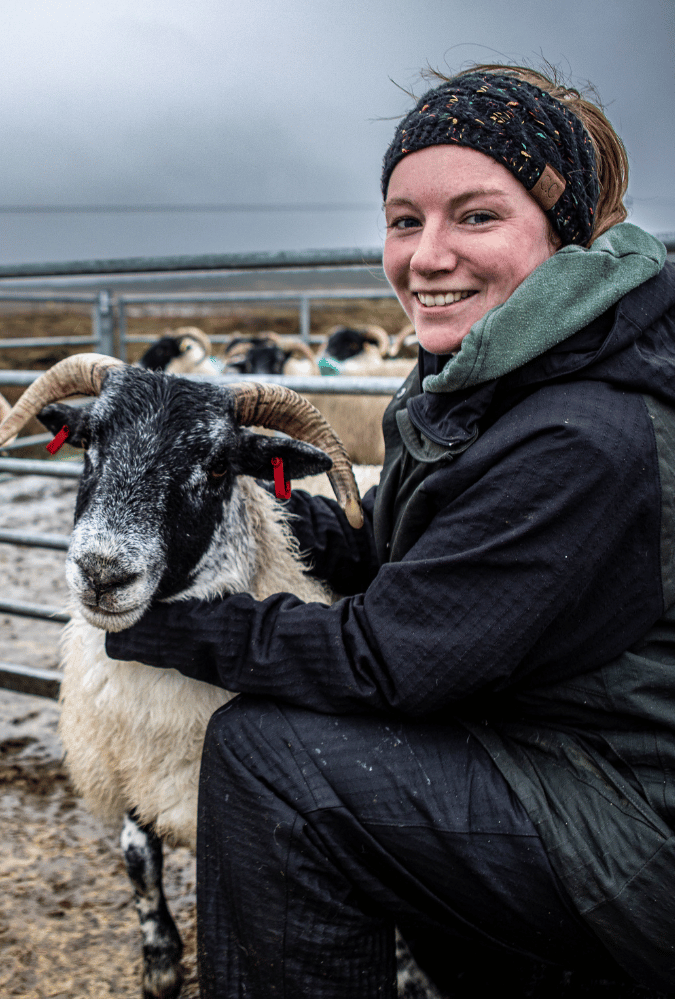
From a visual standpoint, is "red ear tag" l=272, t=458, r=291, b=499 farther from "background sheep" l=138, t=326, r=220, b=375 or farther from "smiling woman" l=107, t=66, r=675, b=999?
"background sheep" l=138, t=326, r=220, b=375

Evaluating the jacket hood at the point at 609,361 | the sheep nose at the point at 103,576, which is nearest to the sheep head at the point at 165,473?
the sheep nose at the point at 103,576

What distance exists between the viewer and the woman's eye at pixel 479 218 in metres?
1.38

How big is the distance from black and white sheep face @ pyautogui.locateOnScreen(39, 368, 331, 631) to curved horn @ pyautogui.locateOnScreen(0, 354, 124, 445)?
0.05 meters

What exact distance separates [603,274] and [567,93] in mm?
519

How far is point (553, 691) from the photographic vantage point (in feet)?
4.20

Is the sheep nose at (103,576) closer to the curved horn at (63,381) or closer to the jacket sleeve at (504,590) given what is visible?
the jacket sleeve at (504,590)

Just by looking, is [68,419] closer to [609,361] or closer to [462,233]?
[462,233]

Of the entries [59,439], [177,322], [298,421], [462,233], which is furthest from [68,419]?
[177,322]

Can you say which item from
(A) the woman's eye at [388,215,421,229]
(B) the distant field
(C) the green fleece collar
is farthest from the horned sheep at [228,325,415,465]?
(B) the distant field

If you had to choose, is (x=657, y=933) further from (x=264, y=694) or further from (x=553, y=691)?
(x=264, y=694)

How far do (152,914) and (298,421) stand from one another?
133cm

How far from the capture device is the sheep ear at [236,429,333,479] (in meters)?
1.80

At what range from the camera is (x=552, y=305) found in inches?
49.2

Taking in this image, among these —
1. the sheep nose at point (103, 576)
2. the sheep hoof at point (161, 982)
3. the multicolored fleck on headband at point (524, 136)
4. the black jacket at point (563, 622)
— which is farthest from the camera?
the sheep hoof at point (161, 982)
